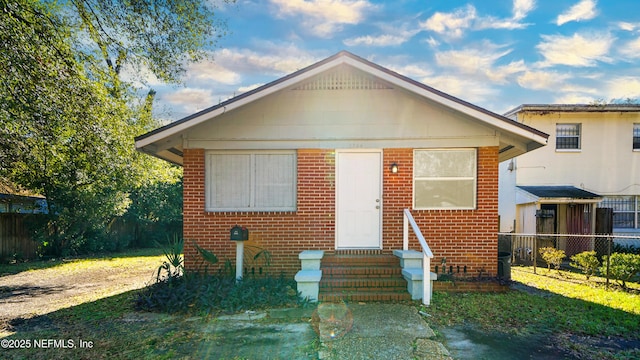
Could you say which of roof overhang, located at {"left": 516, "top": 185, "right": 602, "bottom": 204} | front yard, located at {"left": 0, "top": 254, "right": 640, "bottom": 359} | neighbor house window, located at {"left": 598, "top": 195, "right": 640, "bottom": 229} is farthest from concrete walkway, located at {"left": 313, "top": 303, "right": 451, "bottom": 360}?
neighbor house window, located at {"left": 598, "top": 195, "right": 640, "bottom": 229}

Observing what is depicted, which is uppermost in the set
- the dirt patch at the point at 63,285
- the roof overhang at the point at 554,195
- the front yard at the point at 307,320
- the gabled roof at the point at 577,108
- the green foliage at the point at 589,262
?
the gabled roof at the point at 577,108

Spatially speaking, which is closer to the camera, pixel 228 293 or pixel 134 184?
pixel 228 293

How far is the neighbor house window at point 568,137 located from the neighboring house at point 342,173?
8.71 metres

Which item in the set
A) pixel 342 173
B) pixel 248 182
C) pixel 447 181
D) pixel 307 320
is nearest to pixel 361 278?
pixel 307 320

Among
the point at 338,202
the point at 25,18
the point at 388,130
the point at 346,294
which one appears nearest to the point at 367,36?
the point at 388,130

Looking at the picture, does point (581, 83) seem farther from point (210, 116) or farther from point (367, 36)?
point (210, 116)

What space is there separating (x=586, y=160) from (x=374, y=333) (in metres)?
14.2

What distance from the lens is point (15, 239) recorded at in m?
13.1

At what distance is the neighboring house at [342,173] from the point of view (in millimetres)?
8008

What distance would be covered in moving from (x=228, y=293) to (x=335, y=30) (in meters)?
7.06

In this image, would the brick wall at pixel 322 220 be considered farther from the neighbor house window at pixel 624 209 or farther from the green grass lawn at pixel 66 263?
the neighbor house window at pixel 624 209

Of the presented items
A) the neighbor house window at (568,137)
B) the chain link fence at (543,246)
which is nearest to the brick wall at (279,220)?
the chain link fence at (543,246)

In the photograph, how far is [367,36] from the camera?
10391 mm

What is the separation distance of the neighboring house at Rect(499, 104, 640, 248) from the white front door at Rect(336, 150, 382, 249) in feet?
29.7
